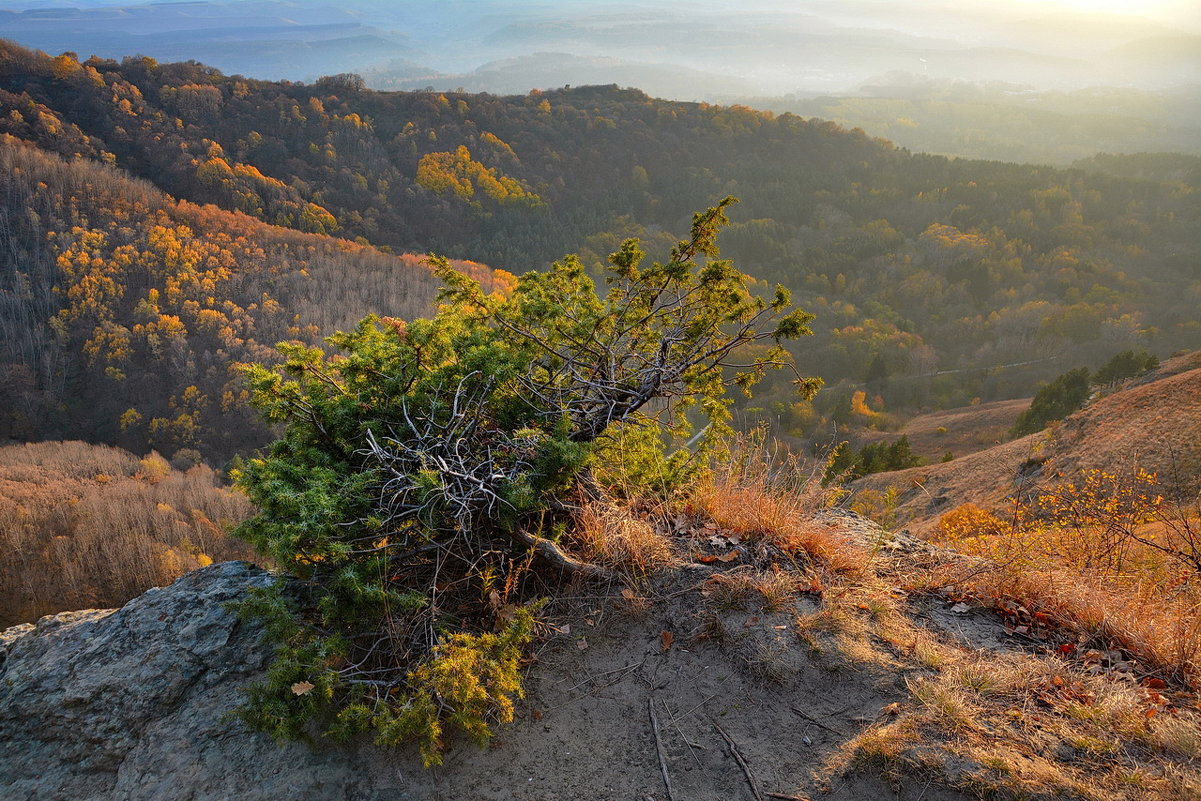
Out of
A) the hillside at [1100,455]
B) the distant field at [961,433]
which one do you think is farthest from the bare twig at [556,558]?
the distant field at [961,433]

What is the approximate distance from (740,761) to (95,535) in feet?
80.6

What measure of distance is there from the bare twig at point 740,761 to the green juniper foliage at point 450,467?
1.24m

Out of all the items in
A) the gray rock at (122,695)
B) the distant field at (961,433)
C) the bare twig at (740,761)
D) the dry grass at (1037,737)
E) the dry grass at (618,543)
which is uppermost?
the dry grass at (618,543)

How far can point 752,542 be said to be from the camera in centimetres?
473

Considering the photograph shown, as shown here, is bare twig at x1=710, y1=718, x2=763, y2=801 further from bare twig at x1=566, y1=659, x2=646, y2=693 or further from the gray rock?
the gray rock

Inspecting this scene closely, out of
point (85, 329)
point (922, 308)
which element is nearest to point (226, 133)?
point (85, 329)

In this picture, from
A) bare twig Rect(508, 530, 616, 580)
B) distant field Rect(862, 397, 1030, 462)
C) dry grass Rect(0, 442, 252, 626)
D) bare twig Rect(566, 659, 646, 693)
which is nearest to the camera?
bare twig Rect(566, 659, 646, 693)

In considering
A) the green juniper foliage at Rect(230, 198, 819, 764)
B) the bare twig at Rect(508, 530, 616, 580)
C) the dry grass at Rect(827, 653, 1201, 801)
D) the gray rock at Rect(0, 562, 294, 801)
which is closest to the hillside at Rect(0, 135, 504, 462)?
the gray rock at Rect(0, 562, 294, 801)

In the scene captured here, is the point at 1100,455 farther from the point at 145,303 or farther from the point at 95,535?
the point at 145,303

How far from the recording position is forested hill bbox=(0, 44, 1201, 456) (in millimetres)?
66312

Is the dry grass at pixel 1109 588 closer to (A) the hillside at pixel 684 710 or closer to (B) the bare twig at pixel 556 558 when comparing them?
(A) the hillside at pixel 684 710

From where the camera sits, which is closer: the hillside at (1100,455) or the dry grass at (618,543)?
the dry grass at (618,543)

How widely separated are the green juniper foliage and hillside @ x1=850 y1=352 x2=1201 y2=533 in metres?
7.64

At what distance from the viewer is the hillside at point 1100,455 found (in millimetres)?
12250
